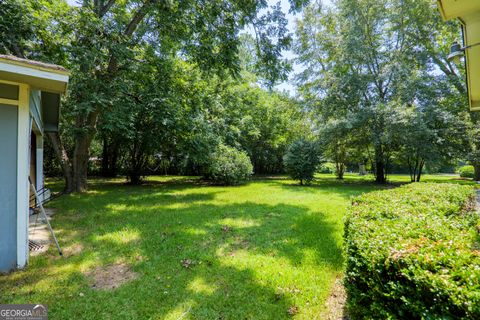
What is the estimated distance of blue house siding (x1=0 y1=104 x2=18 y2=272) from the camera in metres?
3.23

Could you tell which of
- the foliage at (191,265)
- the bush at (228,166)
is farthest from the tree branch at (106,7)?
the bush at (228,166)

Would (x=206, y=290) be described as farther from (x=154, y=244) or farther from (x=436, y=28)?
(x=436, y=28)

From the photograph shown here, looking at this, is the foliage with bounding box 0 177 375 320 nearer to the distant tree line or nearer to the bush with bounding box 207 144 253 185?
the distant tree line

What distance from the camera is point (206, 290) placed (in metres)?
2.80

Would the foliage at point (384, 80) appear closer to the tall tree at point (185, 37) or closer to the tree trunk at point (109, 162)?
the tall tree at point (185, 37)

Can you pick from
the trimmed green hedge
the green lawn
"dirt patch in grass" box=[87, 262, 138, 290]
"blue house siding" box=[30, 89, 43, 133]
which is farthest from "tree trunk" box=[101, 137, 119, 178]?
the trimmed green hedge

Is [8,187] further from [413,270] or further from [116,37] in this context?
[116,37]

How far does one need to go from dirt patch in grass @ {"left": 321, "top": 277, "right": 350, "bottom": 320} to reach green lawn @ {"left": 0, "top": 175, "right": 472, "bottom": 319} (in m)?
0.07

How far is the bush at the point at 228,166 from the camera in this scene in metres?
12.5

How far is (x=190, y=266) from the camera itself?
11.1 ft

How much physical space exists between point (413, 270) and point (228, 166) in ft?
36.2

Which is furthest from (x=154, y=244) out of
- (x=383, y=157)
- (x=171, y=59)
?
(x=383, y=157)

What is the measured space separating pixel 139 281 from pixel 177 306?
78 cm

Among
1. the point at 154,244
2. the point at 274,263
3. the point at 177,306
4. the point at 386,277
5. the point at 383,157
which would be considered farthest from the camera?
the point at 383,157
